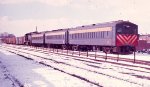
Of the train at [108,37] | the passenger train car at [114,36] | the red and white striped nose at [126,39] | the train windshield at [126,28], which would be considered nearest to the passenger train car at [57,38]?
the train at [108,37]

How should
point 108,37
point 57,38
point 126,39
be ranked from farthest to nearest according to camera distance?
1. point 57,38
2. point 126,39
3. point 108,37

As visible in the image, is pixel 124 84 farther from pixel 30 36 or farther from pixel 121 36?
pixel 30 36

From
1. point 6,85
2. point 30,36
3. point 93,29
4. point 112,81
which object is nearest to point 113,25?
point 93,29

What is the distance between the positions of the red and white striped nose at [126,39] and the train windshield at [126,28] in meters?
0.44

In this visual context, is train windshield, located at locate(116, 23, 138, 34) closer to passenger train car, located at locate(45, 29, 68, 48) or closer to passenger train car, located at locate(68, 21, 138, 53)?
passenger train car, located at locate(68, 21, 138, 53)

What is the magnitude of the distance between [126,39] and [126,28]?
47.3 inches

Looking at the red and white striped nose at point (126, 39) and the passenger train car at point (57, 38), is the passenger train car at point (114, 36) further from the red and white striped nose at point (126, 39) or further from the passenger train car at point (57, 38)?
the passenger train car at point (57, 38)

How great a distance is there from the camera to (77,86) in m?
9.13

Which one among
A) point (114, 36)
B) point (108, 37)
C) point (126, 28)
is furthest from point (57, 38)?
A: point (114, 36)

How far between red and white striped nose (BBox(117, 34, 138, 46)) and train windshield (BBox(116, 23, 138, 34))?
0.44 meters

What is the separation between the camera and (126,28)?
27.2m

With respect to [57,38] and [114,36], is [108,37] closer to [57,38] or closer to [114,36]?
[114,36]

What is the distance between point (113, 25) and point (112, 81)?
54.2 feet

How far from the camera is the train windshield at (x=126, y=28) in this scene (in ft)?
86.0
